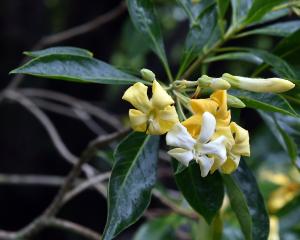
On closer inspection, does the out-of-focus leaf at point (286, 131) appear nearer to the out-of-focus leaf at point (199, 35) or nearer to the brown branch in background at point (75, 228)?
the out-of-focus leaf at point (199, 35)

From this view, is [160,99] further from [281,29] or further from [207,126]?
[281,29]

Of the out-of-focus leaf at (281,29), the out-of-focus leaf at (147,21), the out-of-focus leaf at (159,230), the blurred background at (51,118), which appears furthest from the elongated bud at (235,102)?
the blurred background at (51,118)

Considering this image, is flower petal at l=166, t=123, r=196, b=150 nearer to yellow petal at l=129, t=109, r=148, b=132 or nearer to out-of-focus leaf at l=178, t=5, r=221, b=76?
yellow petal at l=129, t=109, r=148, b=132

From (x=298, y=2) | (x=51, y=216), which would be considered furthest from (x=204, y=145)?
(x=51, y=216)

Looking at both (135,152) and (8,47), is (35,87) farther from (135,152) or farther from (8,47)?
(135,152)

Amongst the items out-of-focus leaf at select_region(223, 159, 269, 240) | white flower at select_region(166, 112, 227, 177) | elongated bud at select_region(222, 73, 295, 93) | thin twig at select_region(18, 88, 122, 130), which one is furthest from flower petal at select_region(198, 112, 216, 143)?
thin twig at select_region(18, 88, 122, 130)

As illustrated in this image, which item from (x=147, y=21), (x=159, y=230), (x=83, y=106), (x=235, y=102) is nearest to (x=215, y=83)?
(x=235, y=102)
